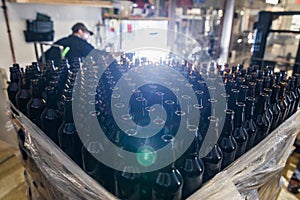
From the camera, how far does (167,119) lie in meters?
0.69

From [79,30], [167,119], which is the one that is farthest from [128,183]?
[79,30]

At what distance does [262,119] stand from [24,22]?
7.75 ft

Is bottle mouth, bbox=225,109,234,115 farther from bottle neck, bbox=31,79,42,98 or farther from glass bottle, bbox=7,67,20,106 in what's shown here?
glass bottle, bbox=7,67,20,106

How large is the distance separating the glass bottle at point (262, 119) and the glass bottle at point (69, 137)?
1.95 feet

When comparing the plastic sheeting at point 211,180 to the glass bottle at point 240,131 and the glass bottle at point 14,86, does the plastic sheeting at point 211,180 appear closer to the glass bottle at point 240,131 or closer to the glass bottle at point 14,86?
the glass bottle at point 240,131

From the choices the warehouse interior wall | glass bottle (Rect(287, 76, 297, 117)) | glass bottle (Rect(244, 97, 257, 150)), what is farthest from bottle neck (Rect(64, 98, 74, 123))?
the warehouse interior wall

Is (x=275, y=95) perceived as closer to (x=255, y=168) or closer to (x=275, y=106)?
(x=275, y=106)

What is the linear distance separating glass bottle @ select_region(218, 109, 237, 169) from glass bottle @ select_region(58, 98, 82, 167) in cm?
42

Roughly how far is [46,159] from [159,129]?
0.40 meters

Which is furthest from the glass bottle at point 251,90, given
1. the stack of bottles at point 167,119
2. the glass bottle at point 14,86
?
the glass bottle at point 14,86

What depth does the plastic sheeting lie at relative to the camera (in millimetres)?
600

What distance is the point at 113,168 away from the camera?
60 cm

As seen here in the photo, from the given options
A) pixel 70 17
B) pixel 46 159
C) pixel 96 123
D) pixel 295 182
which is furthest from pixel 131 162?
pixel 70 17

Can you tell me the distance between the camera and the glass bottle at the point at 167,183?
53 cm
